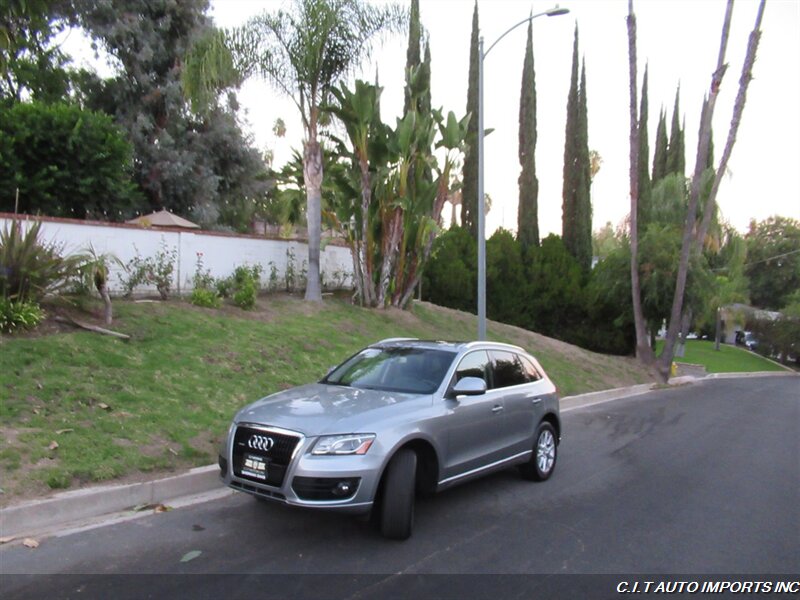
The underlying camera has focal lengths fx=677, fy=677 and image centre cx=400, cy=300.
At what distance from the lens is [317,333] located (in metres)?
13.9

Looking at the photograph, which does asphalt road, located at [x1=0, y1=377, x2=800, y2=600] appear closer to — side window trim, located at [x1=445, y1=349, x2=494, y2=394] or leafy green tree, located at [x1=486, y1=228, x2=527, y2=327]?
side window trim, located at [x1=445, y1=349, x2=494, y2=394]

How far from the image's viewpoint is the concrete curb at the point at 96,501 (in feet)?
17.9

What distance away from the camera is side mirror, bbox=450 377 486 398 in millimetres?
6160

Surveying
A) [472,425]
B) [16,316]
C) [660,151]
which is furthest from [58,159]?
[660,151]

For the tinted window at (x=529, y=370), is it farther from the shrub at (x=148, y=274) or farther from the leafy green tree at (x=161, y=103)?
the leafy green tree at (x=161, y=103)

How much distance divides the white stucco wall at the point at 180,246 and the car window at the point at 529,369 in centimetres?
776

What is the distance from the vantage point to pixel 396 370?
677cm

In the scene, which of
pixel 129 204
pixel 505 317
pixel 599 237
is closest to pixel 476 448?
pixel 129 204

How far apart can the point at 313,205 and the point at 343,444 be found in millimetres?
11593

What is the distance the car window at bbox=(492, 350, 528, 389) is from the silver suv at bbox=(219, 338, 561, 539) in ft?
0.05

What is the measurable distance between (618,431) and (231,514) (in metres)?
7.83

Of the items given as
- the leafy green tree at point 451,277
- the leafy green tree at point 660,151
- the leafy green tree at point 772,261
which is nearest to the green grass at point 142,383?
the leafy green tree at point 451,277

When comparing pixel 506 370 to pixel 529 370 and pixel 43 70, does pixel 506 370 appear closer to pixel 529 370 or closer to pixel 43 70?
pixel 529 370

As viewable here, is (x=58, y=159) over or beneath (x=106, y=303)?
over
